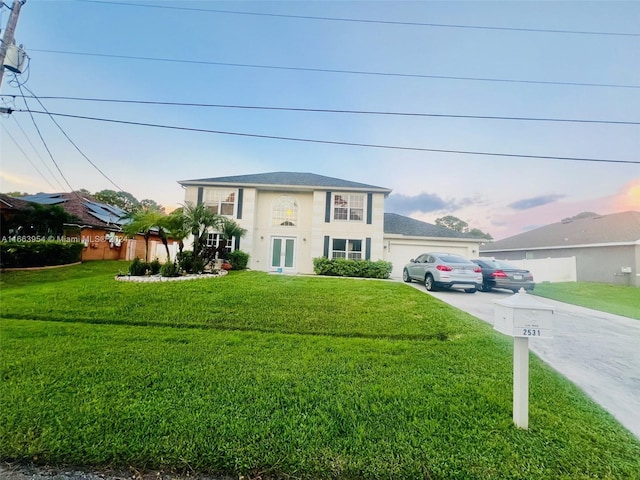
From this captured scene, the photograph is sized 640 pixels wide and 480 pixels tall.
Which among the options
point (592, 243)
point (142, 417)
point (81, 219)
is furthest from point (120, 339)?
point (592, 243)

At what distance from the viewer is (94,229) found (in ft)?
45.9

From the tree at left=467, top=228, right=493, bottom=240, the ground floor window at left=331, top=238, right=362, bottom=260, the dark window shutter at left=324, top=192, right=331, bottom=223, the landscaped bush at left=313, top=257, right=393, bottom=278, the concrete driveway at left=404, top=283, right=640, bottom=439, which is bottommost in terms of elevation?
the concrete driveway at left=404, top=283, right=640, bottom=439

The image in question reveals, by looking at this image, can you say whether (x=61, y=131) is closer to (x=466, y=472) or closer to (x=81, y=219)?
(x=81, y=219)

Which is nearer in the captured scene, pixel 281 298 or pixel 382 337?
pixel 382 337

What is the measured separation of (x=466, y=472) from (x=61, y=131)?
11.1 meters

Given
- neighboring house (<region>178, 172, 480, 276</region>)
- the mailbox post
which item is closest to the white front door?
neighboring house (<region>178, 172, 480, 276</region>)

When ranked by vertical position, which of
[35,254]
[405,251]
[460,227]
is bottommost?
[35,254]

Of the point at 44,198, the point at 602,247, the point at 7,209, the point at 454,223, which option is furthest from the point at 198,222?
the point at 602,247

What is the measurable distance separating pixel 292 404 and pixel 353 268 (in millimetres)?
10801

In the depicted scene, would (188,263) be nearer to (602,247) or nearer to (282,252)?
(282,252)

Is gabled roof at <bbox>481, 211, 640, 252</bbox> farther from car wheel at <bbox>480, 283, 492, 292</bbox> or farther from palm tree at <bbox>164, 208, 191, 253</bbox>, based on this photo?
palm tree at <bbox>164, 208, 191, 253</bbox>

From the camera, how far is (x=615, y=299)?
7.11m

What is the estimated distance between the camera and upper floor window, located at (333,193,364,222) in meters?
14.2

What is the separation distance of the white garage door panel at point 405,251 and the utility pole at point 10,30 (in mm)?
14030
